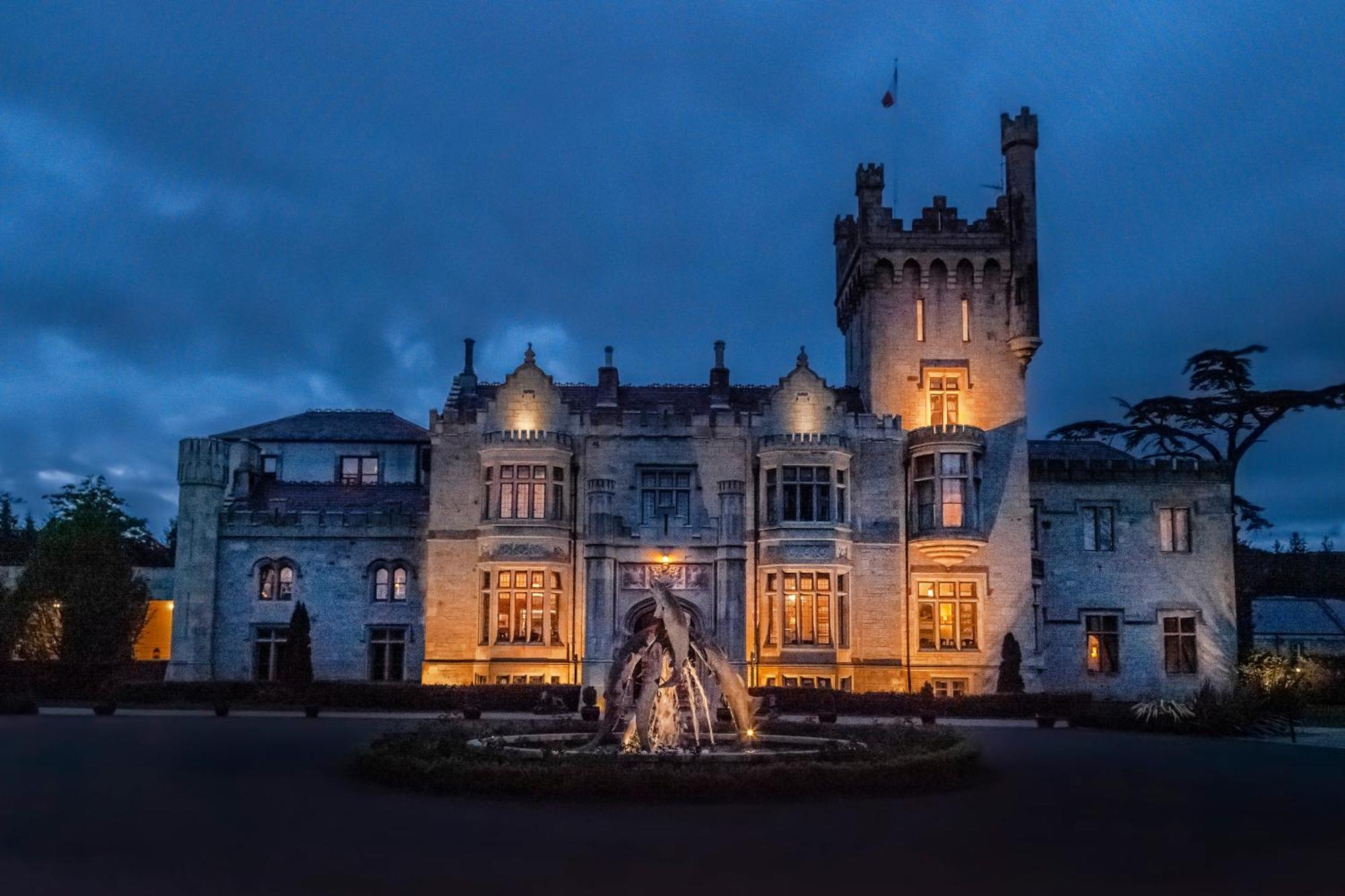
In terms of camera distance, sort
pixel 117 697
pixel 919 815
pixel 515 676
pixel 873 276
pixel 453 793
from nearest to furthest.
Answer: pixel 919 815 → pixel 453 793 → pixel 117 697 → pixel 515 676 → pixel 873 276

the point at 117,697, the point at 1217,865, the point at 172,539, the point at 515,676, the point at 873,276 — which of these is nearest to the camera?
the point at 1217,865

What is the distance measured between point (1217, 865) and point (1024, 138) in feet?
129

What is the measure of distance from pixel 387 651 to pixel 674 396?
1548cm

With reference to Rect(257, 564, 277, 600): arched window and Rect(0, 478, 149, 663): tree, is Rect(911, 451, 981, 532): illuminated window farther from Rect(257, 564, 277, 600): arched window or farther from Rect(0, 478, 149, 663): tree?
Rect(0, 478, 149, 663): tree

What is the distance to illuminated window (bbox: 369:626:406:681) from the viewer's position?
48.0m

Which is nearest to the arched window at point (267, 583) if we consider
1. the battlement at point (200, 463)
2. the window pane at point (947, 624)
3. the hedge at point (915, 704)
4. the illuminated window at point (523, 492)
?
the battlement at point (200, 463)

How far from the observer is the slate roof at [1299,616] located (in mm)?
66125

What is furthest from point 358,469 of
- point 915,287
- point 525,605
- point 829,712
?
point 829,712

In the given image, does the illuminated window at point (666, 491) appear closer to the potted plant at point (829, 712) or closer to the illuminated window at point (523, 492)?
the illuminated window at point (523, 492)

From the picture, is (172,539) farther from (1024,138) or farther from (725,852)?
(725,852)

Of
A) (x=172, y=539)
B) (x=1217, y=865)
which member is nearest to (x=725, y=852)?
(x=1217, y=865)

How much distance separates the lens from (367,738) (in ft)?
93.7

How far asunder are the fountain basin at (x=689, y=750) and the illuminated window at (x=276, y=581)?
23637 millimetres

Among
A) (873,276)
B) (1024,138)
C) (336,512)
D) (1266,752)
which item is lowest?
(1266,752)
